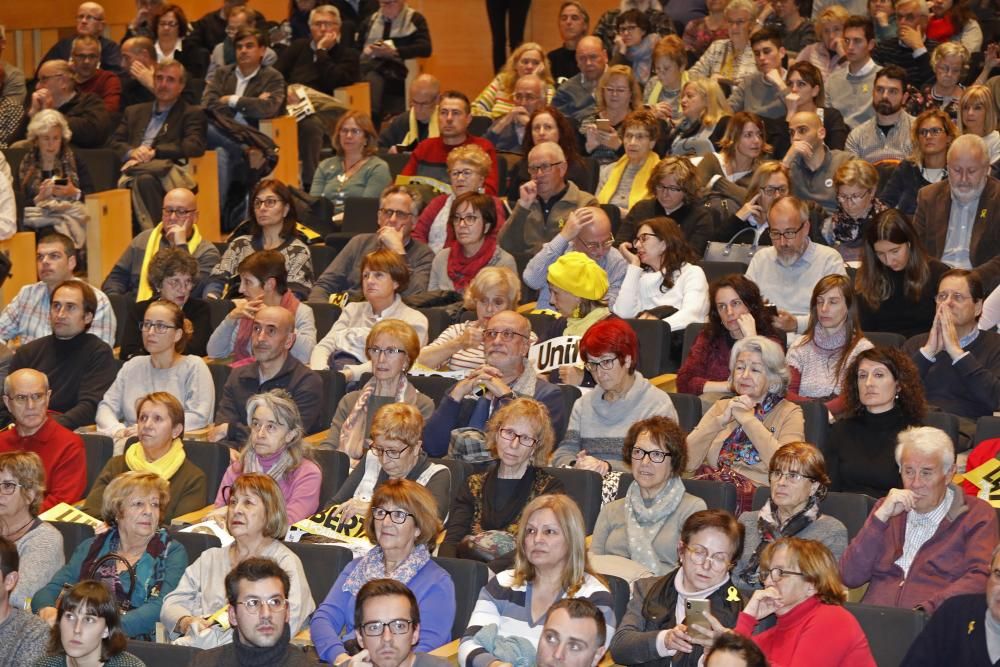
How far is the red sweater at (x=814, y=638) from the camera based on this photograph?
12.5 feet

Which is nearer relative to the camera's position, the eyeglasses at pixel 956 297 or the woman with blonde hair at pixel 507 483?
the woman with blonde hair at pixel 507 483

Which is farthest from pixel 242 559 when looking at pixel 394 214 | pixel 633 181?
pixel 633 181

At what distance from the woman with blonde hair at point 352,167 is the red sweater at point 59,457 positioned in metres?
2.77

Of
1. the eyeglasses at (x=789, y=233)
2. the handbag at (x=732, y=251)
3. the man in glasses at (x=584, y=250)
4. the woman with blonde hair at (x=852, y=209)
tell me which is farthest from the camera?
the handbag at (x=732, y=251)

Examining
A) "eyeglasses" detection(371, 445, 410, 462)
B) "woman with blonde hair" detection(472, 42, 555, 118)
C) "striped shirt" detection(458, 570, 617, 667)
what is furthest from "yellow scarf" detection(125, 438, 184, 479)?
"woman with blonde hair" detection(472, 42, 555, 118)

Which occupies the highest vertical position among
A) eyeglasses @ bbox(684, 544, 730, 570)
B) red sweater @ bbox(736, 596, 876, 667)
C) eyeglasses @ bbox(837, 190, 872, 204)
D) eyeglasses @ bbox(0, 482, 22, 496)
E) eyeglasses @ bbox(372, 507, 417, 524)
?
eyeglasses @ bbox(837, 190, 872, 204)

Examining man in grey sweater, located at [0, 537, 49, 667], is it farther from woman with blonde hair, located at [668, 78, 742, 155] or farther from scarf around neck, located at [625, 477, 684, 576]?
woman with blonde hair, located at [668, 78, 742, 155]

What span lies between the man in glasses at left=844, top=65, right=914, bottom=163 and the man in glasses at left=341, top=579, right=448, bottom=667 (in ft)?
13.9

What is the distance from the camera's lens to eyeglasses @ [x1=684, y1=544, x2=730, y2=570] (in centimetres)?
400

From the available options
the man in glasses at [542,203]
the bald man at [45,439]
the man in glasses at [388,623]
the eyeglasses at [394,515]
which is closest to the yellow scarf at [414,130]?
the man in glasses at [542,203]

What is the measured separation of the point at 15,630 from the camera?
4.35 metres

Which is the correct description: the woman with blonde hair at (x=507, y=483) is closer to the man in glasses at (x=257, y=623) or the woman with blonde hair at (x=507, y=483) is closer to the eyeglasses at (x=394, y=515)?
the eyeglasses at (x=394, y=515)

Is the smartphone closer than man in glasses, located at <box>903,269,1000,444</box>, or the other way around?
the smartphone

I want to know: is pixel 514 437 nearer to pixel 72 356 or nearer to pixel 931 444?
pixel 931 444
